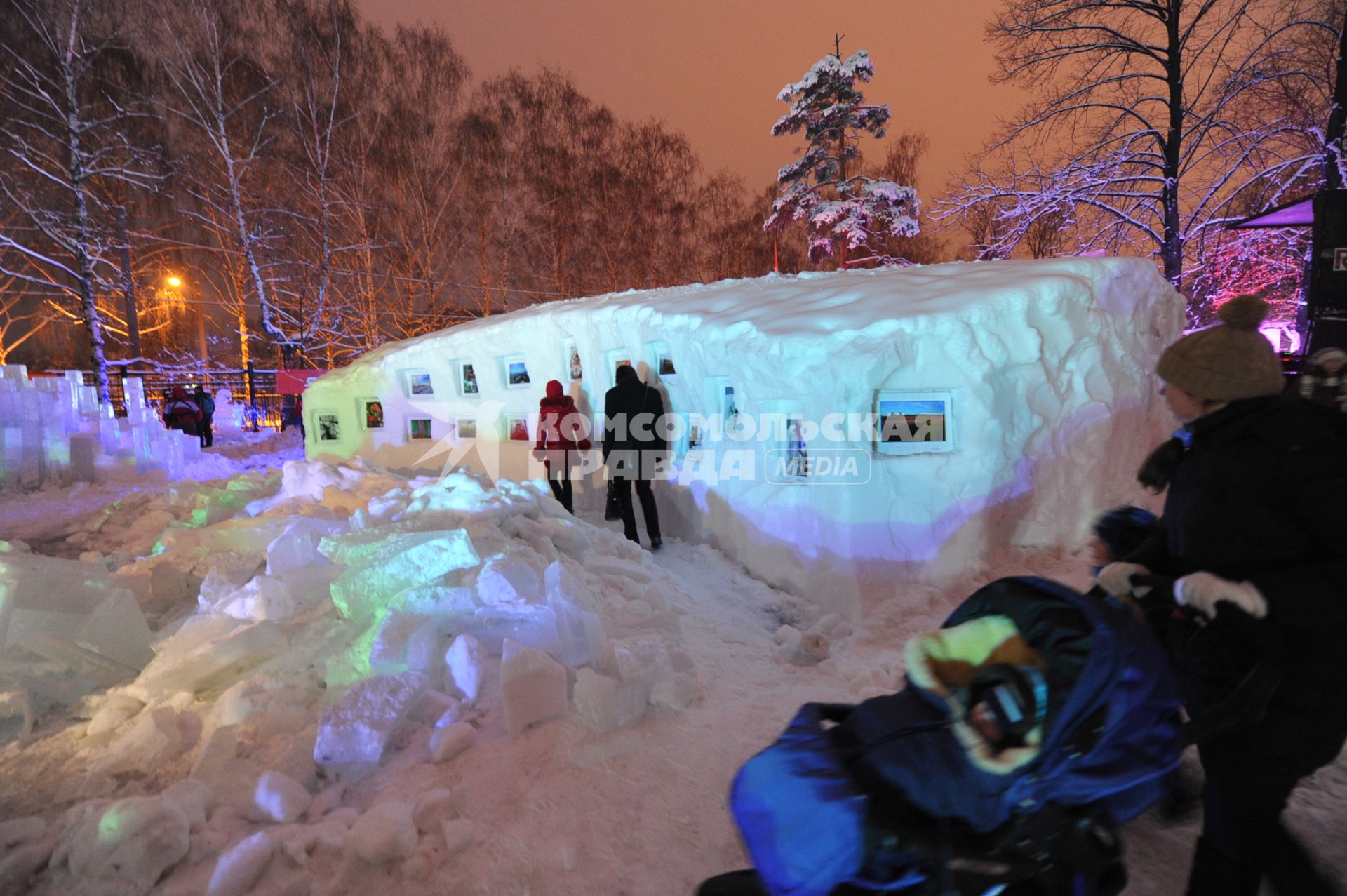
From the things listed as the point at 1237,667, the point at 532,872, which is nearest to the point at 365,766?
the point at 532,872

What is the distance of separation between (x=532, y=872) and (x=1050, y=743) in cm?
180

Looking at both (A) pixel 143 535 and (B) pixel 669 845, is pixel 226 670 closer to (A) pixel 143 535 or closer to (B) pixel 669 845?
(B) pixel 669 845

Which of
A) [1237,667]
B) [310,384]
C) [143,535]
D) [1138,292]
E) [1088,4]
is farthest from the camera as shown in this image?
[310,384]

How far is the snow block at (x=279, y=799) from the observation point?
246 cm

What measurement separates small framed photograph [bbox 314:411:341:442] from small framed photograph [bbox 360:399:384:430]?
66 centimetres

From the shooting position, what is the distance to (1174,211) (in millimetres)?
11133

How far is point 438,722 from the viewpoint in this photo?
2982mm

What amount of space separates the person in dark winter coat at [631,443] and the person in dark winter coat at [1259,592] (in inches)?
194

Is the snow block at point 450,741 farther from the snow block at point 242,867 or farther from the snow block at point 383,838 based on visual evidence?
the snow block at point 242,867

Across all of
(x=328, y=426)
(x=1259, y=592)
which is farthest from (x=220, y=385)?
(x=1259, y=592)

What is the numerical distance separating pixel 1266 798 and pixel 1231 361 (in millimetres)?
1158

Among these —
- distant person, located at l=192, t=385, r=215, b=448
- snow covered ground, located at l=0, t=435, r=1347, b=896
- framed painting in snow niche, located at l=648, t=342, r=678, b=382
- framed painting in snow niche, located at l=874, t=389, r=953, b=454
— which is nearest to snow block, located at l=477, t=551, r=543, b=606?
snow covered ground, located at l=0, t=435, r=1347, b=896

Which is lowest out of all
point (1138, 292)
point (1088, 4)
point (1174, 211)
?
point (1138, 292)

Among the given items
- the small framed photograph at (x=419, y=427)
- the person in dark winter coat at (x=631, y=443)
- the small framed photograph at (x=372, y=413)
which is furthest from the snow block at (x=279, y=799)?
the small framed photograph at (x=372, y=413)
